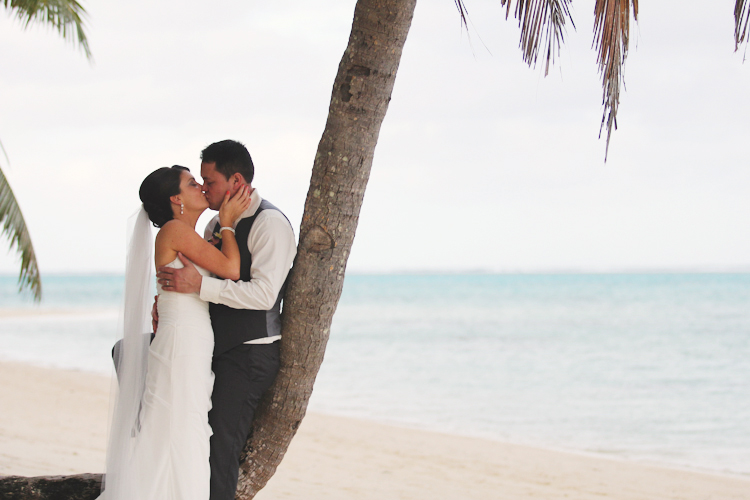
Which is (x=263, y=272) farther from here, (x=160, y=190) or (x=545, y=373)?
(x=545, y=373)

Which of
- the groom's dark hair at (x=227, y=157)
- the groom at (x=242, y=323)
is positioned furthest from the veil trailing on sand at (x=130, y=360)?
the groom's dark hair at (x=227, y=157)

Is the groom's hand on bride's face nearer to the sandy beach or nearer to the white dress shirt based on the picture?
the white dress shirt

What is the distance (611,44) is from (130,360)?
9.08 ft

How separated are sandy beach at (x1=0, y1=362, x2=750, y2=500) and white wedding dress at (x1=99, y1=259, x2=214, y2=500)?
3343 mm

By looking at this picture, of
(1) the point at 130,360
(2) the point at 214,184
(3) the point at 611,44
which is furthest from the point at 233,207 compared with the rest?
(3) the point at 611,44

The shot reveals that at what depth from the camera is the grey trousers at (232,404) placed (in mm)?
3170

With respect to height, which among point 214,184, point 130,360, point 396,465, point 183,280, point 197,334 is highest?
point 214,184

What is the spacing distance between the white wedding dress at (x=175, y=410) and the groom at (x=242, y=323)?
6 cm

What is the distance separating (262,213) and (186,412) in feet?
3.31

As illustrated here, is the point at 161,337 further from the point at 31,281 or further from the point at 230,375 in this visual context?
the point at 31,281

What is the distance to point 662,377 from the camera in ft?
52.3

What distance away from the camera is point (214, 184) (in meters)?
3.41

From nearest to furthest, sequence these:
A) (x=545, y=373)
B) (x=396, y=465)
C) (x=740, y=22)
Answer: (x=740, y=22), (x=396, y=465), (x=545, y=373)

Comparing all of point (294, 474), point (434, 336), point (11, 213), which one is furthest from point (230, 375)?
point (434, 336)
